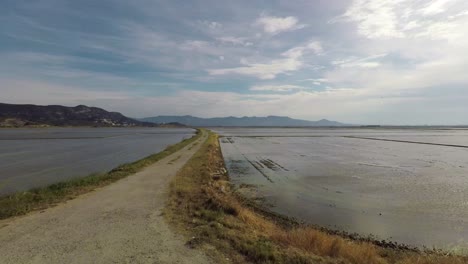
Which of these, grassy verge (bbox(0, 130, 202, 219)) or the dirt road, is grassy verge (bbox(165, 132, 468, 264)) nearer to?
the dirt road

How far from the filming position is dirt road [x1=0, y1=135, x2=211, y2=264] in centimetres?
814

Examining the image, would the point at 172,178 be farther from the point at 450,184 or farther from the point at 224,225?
the point at 450,184

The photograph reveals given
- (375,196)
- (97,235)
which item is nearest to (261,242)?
(97,235)

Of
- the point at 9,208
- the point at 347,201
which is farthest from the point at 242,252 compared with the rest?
the point at 347,201

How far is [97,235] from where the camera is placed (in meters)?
9.72

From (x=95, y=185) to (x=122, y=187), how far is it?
1.66 m

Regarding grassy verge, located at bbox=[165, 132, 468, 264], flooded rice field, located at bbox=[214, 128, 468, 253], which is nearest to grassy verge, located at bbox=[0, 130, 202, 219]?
grassy verge, located at bbox=[165, 132, 468, 264]

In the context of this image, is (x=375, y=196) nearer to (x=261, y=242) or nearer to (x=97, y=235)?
(x=261, y=242)

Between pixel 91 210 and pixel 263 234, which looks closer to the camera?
pixel 263 234

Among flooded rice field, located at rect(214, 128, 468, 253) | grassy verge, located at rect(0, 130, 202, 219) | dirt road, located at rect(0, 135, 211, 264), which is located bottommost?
flooded rice field, located at rect(214, 128, 468, 253)

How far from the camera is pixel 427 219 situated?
47.7ft

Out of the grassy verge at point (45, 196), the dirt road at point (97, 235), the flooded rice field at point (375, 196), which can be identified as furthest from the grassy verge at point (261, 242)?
the grassy verge at point (45, 196)

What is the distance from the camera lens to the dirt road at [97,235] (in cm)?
814

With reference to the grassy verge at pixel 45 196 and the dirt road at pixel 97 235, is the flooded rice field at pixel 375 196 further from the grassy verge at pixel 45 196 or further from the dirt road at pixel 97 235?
the grassy verge at pixel 45 196
